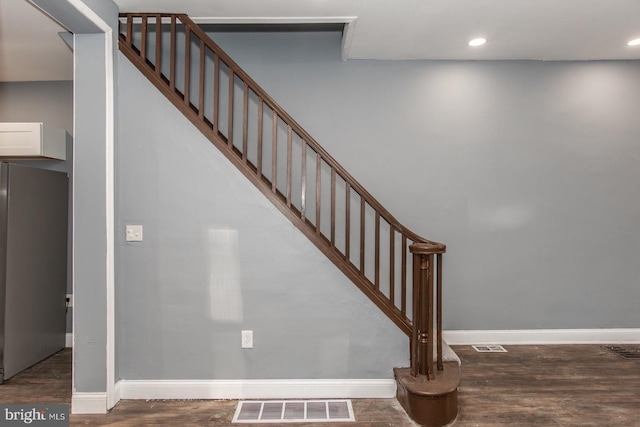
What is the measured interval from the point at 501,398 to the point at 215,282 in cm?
209

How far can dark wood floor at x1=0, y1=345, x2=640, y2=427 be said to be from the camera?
88.7 inches

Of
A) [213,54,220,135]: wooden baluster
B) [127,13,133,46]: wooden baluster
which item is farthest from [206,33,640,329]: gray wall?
[127,13,133,46]: wooden baluster

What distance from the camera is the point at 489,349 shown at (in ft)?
10.9

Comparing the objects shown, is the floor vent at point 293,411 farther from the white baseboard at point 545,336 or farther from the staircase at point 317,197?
the white baseboard at point 545,336

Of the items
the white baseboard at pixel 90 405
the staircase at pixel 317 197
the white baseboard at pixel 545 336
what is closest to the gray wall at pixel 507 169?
the white baseboard at pixel 545 336

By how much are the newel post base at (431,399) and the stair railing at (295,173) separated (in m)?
0.08

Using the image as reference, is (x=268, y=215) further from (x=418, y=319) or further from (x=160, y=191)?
(x=418, y=319)

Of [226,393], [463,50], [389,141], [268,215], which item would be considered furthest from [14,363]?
[463,50]

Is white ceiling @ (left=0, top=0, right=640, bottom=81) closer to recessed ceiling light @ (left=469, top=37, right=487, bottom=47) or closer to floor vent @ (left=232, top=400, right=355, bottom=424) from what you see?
recessed ceiling light @ (left=469, top=37, right=487, bottom=47)

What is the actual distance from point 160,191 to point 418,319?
191 centimetres

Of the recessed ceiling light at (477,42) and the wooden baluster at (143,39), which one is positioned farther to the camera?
the recessed ceiling light at (477,42)

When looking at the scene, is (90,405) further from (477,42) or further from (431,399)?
(477,42)

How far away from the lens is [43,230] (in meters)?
3.13

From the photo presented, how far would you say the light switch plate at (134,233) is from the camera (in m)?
2.53
